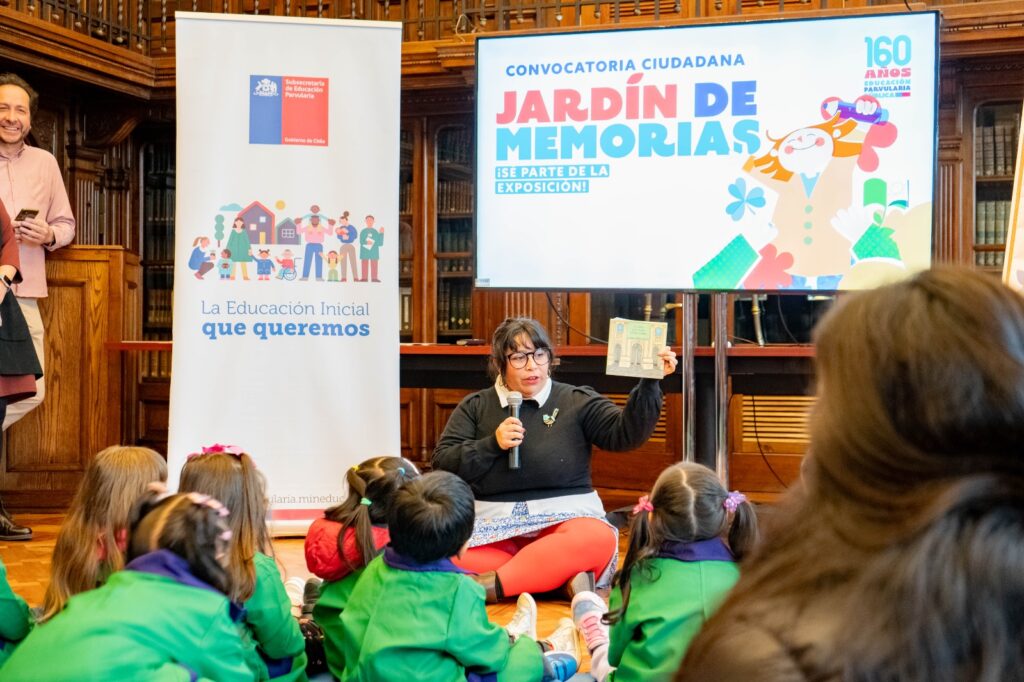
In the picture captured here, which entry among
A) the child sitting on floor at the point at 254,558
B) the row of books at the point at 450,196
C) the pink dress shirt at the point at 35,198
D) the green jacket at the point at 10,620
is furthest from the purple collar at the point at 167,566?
the row of books at the point at 450,196

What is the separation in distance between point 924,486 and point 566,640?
234 cm

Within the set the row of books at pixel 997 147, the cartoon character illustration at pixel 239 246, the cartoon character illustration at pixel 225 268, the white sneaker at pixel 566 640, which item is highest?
the row of books at pixel 997 147

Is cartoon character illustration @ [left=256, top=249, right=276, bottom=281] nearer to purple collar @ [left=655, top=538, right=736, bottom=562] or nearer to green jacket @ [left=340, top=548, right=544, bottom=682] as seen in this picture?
green jacket @ [left=340, top=548, right=544, bottom=682]

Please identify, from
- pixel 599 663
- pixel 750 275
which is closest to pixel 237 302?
pixel 750 275

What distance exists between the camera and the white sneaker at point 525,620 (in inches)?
116

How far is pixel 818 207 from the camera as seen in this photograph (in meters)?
3.62

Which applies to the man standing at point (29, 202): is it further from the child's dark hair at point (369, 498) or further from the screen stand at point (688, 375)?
the screen stand at point (688, 375)

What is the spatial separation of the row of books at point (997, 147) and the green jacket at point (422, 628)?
449 cm

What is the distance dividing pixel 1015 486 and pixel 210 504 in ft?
4.47

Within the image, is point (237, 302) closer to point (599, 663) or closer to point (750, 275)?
point (750, 275)

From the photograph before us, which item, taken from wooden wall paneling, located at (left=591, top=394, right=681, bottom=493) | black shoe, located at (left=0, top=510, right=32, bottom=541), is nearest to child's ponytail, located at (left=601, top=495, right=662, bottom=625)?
black shoe, located at (left=0, top=510, right=32, bottom=541)

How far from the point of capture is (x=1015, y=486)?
0.66 m

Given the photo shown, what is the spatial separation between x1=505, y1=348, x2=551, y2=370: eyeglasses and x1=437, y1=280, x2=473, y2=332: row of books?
9.46 feet

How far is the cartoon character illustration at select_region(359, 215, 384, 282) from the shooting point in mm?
4195
